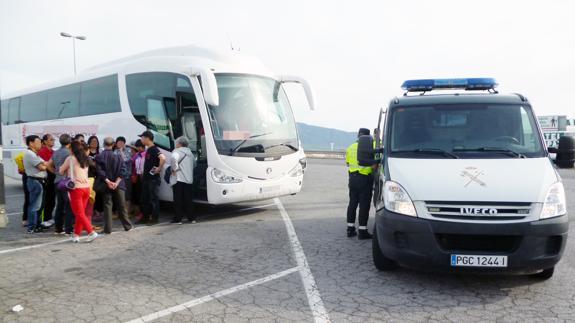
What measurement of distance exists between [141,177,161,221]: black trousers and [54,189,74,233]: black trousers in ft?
4.65

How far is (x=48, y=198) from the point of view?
8.20 meters

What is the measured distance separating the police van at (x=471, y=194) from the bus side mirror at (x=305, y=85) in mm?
4440

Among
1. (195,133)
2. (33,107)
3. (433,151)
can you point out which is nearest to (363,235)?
(433,151)

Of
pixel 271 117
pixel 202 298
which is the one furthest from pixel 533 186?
pixel 271 117

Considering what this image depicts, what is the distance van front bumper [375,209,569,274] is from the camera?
4.20 metres

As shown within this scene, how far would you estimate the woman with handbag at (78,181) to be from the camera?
6887mm

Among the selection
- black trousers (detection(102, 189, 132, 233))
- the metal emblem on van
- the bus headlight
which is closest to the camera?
the metal emblem on van

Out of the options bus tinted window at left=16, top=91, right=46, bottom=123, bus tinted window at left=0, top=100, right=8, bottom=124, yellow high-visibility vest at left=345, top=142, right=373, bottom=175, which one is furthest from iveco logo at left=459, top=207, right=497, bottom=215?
bus tinted window at left=0, top=100, right=8, bottom=124

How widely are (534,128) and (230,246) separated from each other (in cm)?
439

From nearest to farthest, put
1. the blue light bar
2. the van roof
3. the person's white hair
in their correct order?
the van roof, the blue light bar, the person's white hair

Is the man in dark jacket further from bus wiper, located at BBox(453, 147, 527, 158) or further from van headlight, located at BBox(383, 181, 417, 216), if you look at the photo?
bus wiper, located at BBox(453, 147, 527, 158)

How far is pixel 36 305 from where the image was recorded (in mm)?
4297

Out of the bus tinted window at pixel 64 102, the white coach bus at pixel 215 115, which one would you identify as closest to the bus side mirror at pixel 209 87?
the white coach bus at pixel 215 115

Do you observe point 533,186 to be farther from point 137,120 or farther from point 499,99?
point 137,120
